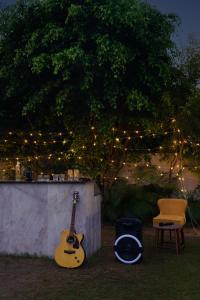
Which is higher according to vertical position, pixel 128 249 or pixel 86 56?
pixel 86 56

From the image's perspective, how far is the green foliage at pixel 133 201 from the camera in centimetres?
905

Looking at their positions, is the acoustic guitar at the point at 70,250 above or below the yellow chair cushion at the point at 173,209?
below

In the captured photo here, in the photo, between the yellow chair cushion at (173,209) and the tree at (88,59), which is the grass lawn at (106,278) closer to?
the yellow chair cushion at (173,209)

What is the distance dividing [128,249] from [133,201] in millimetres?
3722

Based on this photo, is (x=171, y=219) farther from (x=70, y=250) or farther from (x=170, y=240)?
(x=70, y=250)

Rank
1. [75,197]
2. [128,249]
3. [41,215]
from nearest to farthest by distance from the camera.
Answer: [128,249] → [75,197] → [41,215]

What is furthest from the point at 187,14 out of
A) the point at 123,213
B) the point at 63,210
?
the point at 63,210

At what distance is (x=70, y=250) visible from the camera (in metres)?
5.47

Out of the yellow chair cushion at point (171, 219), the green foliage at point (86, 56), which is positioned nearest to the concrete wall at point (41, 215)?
the yellow chair cushion at point (171, 219)

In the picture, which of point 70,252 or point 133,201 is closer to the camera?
point 70,252

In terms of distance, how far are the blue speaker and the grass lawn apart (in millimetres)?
96

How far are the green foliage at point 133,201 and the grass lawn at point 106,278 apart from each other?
2.69m

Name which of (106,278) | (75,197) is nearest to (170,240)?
(75,197)

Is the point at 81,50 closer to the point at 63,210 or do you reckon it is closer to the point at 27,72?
the point at 27,72
